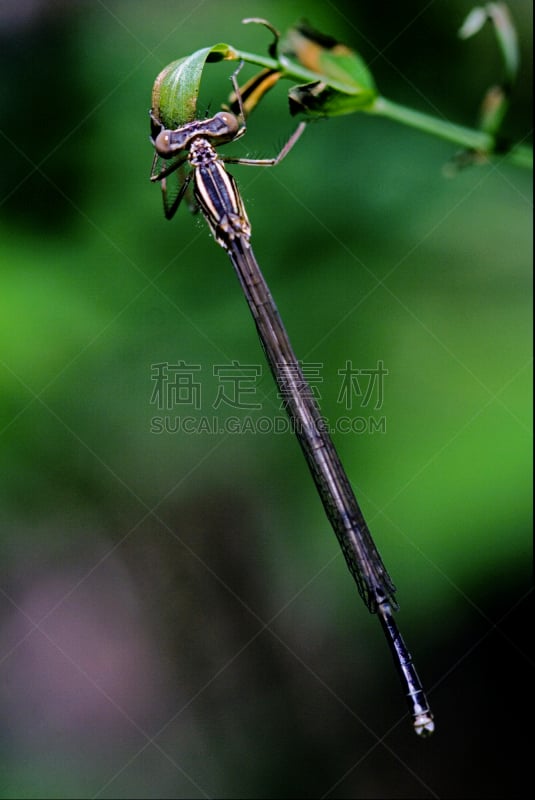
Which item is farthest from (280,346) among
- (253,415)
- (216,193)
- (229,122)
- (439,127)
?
(439,127)

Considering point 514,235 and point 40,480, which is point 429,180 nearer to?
point 514,235

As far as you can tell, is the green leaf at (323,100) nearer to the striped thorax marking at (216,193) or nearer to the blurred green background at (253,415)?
the striped thorax marking at (216,193)

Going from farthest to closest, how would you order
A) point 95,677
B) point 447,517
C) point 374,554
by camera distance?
point 95,677
point 447,517
point 374,554

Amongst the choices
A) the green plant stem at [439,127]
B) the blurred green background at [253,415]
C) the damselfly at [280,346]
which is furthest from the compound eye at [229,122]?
the green plant stem at [439,127]

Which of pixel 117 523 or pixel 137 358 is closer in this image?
pixel 137 358

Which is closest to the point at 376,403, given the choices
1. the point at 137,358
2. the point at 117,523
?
the point at 137,358

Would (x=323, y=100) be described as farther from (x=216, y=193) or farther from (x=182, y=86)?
(x=216, y=193)
